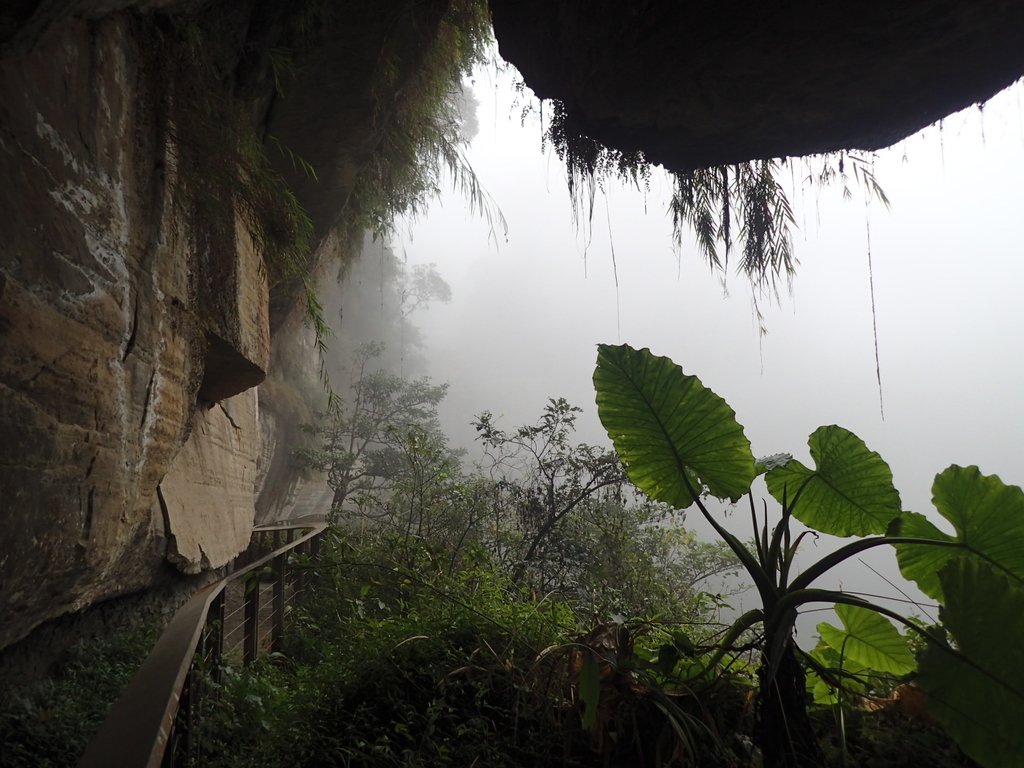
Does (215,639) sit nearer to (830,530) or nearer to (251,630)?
(251,630)

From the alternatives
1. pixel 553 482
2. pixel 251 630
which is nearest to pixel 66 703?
pixel 251 630

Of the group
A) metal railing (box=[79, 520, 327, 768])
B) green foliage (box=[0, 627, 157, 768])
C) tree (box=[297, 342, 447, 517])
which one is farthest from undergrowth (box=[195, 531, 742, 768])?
tree (box=[297, 342, 447, 517])

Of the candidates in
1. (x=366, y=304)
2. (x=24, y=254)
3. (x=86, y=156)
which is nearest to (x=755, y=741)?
(x=24, y=254)

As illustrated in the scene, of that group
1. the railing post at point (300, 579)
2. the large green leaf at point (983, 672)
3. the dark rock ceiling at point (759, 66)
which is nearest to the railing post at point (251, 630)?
the railing post at point (300, 579)

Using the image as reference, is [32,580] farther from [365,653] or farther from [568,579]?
[568,579]

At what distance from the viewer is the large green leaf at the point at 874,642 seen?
1.60 metres

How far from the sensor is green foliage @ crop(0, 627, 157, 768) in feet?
5.66

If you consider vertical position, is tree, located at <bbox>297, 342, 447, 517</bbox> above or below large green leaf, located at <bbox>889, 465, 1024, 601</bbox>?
above

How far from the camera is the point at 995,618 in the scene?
1.05 metres

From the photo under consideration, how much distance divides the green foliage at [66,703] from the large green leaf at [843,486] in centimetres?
212

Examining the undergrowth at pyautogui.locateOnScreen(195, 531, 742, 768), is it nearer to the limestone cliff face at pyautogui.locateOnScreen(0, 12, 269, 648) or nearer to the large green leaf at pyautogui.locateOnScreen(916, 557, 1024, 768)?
the large green leaf at pyautogui.locateOnScreen(916, 557, 1024, 768)

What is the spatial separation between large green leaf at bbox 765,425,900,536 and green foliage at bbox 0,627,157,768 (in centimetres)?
212

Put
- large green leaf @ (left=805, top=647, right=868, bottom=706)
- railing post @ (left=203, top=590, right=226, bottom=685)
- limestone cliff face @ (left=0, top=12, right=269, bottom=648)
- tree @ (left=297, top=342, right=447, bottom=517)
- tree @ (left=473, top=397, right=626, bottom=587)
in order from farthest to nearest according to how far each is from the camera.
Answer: tree @ (left=297, top=342, right=447, bottom=517)
tree @ (left=473, top=397, right=626, bottom=587)
railing post @ (left=203, top=590, right=226, bottom=685)
large green leaf @ (left=805, top=647, right=868, bottom=706)
limestone cliff face @ (left=0, top=12, right=269, bottom=648)

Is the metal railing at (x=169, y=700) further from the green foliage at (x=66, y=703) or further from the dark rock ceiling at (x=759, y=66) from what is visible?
the dark rock ceiling at (x=759, y=66)
